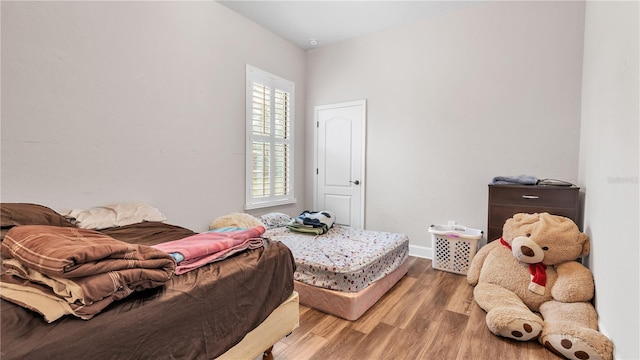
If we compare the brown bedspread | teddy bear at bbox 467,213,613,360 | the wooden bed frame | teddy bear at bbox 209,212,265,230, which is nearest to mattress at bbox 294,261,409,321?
the wooden bed frame

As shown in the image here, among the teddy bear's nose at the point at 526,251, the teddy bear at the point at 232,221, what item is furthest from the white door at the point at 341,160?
the teddy bear's nose at the point at 526,251

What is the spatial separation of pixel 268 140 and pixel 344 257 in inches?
83.2

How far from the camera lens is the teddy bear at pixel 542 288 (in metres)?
1.71

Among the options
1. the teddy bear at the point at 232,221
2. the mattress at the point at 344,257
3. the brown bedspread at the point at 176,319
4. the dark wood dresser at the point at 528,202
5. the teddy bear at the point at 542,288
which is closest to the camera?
the brown bedspread at the point at 176,319

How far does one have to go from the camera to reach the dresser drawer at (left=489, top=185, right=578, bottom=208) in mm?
2551

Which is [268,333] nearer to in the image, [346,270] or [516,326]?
[346,270]

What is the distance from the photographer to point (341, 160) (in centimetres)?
→ 427

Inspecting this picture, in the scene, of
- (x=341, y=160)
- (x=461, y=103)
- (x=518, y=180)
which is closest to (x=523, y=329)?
(x=518, y=180)

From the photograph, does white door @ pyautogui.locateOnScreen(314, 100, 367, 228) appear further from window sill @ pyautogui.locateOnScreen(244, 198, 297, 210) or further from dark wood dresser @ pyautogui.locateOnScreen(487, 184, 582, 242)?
dark wood dresser @ pyautogui.locateOnScreen(487, 184, 582, 242)

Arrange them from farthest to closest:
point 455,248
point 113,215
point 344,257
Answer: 1. point 455,248
2. point 344,257
3. point 113,215

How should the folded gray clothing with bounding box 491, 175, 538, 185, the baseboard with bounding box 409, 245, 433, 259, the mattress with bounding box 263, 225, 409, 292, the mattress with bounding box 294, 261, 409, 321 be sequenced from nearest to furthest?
the mattress with bounding box 294, 261, 409, 321 < the mattress with bounding box 263, 225, 409, 292 < the folded gray clothing with bounding box 491, 175, 538, 185 < the baseboard with bounding box 409, 245, 433, 259

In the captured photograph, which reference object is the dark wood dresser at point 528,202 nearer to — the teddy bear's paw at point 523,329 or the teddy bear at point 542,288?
the teddy bear at point 542,288

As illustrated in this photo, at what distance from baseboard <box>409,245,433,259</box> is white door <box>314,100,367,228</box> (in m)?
0.76

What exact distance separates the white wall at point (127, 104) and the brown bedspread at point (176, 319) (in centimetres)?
167
